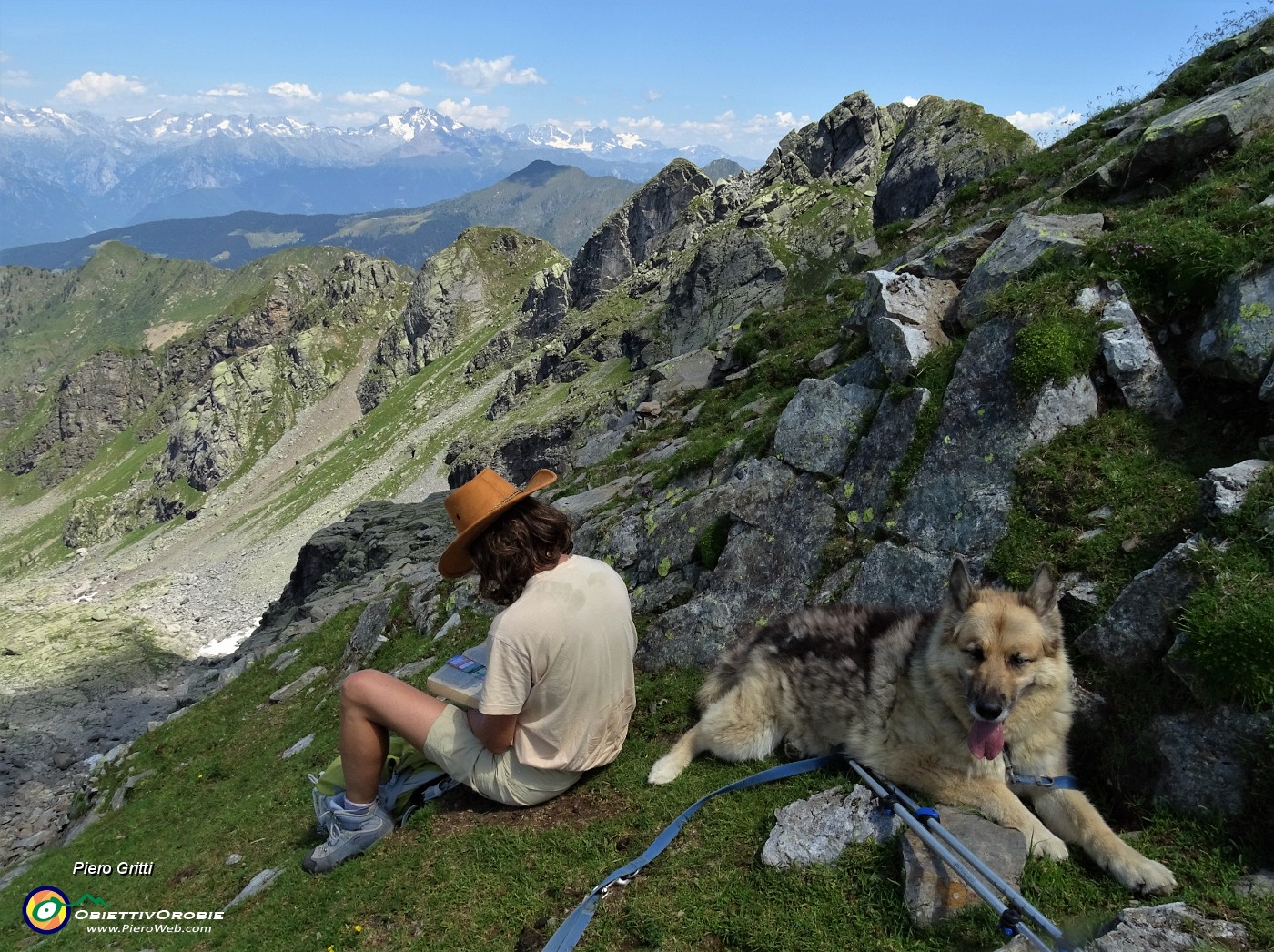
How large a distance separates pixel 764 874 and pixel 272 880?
7.59 m

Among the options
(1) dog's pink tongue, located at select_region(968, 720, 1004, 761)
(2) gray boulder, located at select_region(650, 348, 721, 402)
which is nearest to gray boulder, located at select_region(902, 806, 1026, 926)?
(1) dog's pink tongue, located at select_region(968, 720, 1004, 761)

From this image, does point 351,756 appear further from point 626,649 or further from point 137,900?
point 137,900

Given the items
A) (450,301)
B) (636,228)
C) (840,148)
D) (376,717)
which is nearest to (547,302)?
(636,228)

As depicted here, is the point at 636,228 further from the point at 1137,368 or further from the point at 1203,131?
the point at 1137,368

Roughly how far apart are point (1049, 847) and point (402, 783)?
7.22 meters

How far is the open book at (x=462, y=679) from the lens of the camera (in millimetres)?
7254

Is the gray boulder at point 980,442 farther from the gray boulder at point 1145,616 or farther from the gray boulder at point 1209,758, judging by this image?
the gray boulder at point 1209,758

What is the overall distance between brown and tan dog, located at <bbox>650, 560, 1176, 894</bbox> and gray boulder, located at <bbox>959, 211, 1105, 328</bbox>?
269 inches

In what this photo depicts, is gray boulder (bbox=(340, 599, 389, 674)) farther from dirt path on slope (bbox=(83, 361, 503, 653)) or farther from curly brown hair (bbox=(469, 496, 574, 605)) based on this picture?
dirt path on slope (bbox=(83, 361, 503, 653))

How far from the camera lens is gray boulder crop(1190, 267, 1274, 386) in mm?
7684

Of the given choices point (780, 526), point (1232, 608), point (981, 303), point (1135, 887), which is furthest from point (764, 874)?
point (981, 303)

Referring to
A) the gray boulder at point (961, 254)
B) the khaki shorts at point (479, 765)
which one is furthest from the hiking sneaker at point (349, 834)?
the gray boulder at point (961, 254)

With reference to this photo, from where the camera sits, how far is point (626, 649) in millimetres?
7543

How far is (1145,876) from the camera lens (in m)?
5.06
